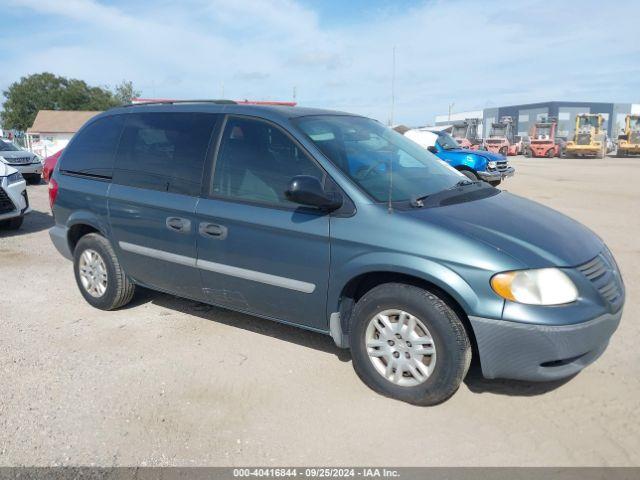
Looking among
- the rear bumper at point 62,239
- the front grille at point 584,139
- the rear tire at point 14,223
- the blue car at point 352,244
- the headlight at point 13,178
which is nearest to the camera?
the blue car at point 352,244

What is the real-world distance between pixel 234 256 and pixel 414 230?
1.33 meters

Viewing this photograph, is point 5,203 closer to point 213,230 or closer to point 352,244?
point 213,230

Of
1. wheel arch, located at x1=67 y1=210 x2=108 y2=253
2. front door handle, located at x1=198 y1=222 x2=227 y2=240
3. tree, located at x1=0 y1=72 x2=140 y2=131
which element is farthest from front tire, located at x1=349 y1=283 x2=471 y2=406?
tree, located at x1=0 y1=72 x2=140 y2=131

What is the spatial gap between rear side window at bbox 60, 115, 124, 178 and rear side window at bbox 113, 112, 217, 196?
0.40ft

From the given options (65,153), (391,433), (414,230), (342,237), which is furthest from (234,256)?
(65,153)

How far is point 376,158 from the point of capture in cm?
385

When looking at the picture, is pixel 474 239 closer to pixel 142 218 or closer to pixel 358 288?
pixel 358 288

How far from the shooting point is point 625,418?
3.10 meters

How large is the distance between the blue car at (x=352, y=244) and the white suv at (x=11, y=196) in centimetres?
439

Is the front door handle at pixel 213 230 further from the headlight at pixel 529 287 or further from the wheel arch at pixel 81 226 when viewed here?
the headlight at pixel 529 287

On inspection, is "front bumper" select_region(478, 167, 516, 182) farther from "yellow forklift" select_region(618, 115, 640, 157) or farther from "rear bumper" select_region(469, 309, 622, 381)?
"yellow forklift" select_region(618, 115, 640, 157)

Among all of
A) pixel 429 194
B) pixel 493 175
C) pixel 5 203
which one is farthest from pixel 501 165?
pixel 429 194

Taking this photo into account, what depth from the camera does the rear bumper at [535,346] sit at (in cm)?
289

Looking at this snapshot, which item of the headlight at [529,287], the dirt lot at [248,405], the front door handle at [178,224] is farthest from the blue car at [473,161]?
the headlight at [529,287]
